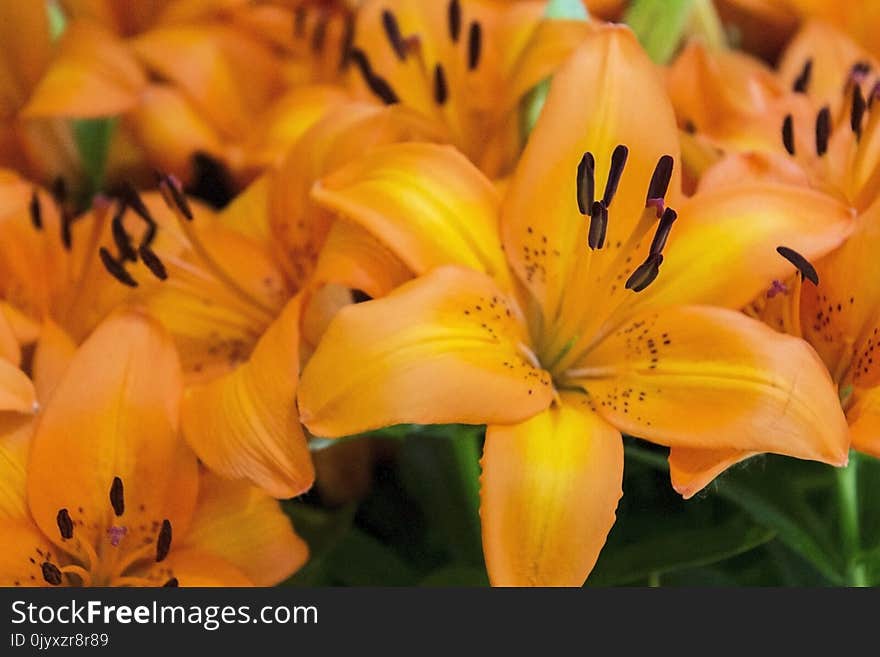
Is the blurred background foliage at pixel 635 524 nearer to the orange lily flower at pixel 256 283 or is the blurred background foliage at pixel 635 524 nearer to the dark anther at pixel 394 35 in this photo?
the orange lily flower at pixel 256 283

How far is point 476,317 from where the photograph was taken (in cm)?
54

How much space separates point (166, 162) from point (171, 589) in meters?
0.36

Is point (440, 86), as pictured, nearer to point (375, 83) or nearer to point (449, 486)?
point (375, 83)

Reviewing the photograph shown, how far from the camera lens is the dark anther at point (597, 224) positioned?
53 centimetres

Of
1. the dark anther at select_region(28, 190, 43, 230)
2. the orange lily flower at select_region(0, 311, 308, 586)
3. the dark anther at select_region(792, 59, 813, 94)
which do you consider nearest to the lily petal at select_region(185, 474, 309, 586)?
the orange lily flower at select_region(0, 311, 308, 586)

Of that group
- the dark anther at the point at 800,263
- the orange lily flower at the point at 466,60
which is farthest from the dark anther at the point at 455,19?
the dark anther at the point at 800,263

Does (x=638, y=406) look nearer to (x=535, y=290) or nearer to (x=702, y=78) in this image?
(x=535, y=290)

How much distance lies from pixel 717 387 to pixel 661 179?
0.10m

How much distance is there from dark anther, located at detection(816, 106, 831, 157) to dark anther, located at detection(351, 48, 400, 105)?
24cm

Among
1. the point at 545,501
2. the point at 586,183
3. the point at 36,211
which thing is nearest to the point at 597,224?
the point at 586,183

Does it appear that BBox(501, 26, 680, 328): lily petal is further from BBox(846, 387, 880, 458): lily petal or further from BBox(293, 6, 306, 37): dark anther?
BBox(293, 6, 306, 37): dark anther

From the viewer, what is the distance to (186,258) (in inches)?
26.4

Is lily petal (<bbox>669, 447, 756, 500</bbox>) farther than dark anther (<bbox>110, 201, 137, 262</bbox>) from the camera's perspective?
No

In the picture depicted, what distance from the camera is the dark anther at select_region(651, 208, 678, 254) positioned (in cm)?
52
